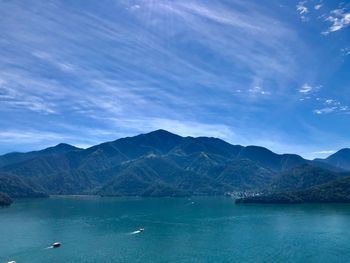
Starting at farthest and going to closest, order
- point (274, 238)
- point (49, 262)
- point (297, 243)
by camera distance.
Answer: point (274, 238) < point (297, 243) < point (49, 262)

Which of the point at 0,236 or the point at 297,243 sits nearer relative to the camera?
the point at 297,243

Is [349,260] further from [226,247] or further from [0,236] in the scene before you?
[0,236]

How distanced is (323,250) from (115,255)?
283 ft

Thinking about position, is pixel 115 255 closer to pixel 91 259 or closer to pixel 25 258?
pixel 91 259

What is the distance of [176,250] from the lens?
157625mm

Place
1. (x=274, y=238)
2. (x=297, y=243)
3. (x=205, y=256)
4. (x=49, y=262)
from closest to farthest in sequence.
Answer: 1. (x=49, y=262)
2. (x=205, y=256)
3. (x=297, y=243)
4. (x=274, y=238)

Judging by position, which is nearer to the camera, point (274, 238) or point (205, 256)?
point (205, 256)

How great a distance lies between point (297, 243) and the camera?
169875 mm

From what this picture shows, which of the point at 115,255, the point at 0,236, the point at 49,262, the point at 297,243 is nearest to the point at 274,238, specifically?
the point at 297,243

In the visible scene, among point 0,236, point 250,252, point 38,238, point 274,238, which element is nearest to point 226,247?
point 250,252

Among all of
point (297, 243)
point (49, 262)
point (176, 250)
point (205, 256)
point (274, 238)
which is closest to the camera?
point (49, 262)

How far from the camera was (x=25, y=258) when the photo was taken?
463ft

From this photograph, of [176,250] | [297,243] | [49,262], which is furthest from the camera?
[297,243]

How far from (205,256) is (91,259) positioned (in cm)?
4429
